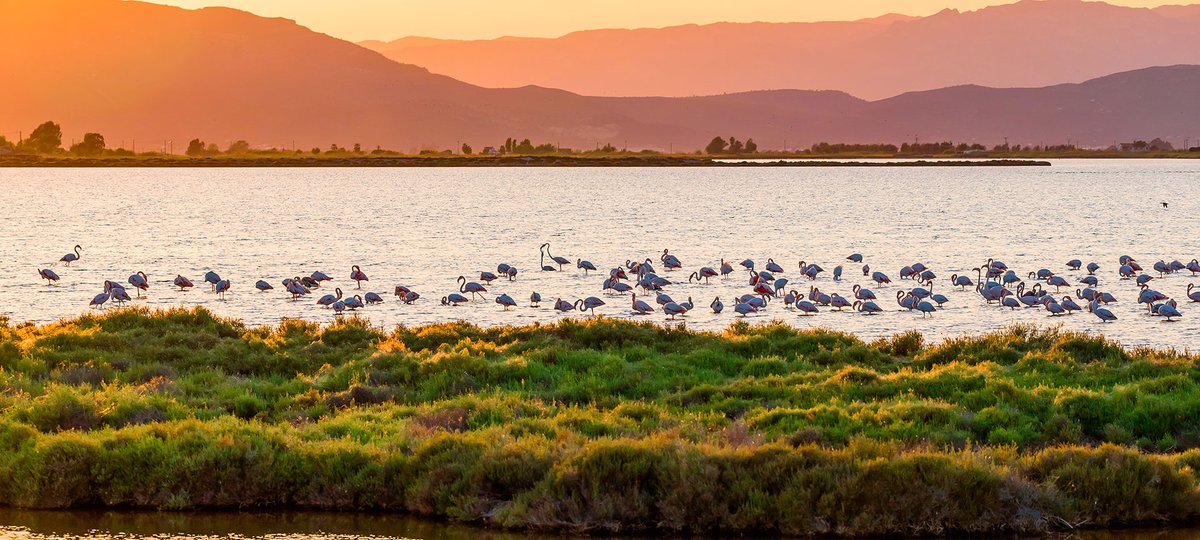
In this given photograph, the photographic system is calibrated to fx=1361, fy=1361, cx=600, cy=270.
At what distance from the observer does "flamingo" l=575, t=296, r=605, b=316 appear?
36906 mm

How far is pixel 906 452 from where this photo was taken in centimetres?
1670

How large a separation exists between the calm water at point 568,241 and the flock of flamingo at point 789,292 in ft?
1.44

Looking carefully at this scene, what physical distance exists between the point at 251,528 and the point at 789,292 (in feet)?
84.6

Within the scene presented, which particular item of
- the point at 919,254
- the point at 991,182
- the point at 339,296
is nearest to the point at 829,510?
the point at 339,296

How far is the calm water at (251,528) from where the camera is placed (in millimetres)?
15781

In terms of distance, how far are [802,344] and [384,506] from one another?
33.2 feet

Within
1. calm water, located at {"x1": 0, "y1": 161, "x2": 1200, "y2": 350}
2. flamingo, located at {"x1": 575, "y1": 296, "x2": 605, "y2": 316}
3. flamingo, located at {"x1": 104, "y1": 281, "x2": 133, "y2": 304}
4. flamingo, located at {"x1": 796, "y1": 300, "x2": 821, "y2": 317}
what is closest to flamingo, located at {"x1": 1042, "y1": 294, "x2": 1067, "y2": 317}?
calm water, located at {"x1": 0, "y1": 161, "x2": 1200, "y2": 350}

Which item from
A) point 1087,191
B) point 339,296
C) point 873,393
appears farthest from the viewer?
point 1087,191

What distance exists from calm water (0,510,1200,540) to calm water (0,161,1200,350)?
56.1ft

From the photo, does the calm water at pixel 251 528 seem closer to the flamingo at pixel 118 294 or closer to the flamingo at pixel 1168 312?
the flamingo at pixel 1168 312

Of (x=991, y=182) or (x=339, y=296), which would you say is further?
(x=991, y=182)

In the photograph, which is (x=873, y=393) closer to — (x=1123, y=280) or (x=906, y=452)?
(x=906, y=452)

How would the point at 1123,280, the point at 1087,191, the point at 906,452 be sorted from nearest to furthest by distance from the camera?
1. the point at 906,452
2. the point at 1123,280
3. the point at 1087,191

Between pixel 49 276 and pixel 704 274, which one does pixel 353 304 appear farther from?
pixel 704 274
